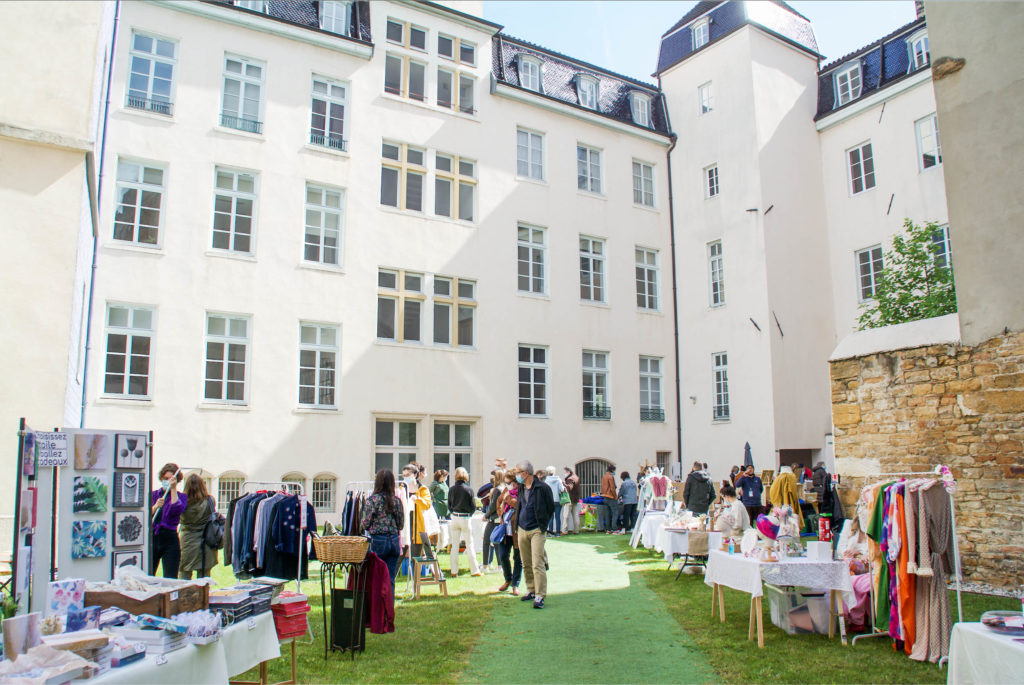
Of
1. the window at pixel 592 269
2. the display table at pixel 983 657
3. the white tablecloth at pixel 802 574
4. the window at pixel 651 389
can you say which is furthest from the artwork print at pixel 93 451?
the window at pixel 651 389

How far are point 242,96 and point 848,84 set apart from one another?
17.4 metres

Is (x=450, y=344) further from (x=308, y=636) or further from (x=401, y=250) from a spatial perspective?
(x=308, y=636)

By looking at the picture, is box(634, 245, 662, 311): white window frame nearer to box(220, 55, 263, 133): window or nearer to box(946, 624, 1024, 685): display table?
box(220, 55, 263, 133): window

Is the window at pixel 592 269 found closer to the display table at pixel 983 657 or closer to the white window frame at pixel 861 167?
the white window frame at pixel 861 167

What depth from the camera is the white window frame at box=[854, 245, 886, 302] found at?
2142 cm

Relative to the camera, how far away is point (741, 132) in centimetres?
2217

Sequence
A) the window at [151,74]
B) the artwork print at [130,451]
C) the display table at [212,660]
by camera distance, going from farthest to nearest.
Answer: the window at [151,74] → the artwork print at [130,451] → the display table at [212,660]

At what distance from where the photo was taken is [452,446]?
19.3 meters

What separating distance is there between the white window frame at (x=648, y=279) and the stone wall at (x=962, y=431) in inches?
477

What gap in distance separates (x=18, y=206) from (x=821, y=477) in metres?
16.7

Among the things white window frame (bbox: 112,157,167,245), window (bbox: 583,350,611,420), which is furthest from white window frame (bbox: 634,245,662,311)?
white window frame (bbox: 112,157,167,245)

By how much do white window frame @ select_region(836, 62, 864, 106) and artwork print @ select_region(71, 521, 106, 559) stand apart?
22576 mm

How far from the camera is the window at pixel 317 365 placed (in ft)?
57.3

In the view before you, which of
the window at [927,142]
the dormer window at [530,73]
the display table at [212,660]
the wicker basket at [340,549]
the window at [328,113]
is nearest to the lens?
the display table at [212,660]
